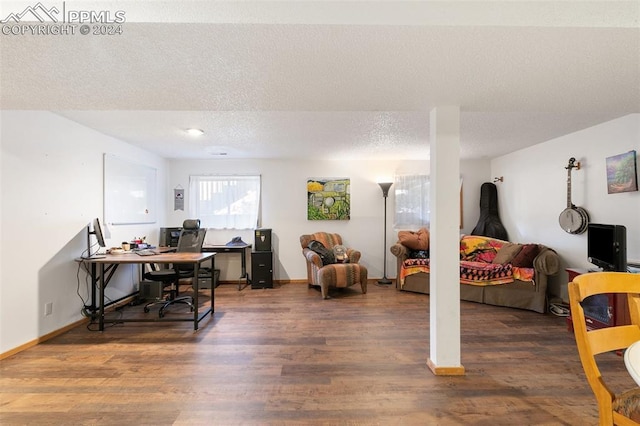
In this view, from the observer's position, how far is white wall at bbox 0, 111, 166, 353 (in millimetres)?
2455

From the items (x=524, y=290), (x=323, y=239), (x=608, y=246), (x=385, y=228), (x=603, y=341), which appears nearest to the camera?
(x=603, y=341)

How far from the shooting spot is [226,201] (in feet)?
17.3

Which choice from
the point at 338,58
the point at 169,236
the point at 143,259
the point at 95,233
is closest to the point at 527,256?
the point at 338,58

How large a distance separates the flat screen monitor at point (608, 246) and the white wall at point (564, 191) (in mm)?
413

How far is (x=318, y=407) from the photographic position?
5.89ft

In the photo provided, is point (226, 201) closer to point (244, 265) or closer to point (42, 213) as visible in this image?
point (244, 265)

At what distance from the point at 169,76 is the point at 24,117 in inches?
81.1

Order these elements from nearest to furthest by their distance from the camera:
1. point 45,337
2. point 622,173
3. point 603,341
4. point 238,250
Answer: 1. point 603,341
2. point 45,337
3. point 622,173
4. point 238,250

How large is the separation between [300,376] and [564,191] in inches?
162

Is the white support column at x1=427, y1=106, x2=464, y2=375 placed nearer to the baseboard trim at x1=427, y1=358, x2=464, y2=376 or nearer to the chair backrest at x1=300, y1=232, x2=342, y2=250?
the baseboard trim at x1=427, y1=358, x2=464, y2=376

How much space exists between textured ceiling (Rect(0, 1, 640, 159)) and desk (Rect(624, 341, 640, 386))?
54.8 inches

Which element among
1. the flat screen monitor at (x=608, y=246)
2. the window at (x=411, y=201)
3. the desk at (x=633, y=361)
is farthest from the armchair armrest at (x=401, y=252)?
the desk at (x=633, y=361)

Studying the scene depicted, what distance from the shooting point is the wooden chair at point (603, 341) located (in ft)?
3.47

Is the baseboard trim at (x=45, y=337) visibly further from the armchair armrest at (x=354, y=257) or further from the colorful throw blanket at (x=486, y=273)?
the colorful throw blanket at (x=486, y=273)
